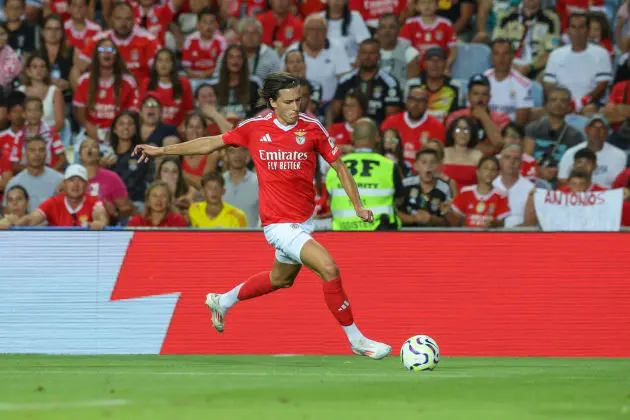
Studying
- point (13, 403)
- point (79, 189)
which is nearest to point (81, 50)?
point (79, 189)

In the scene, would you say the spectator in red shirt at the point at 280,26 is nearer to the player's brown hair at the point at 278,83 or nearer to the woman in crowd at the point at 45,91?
the woman in crowd at the point at 45,91

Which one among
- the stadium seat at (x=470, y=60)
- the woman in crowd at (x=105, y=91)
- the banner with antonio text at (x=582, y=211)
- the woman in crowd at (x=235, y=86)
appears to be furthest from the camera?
the stadium seat at (x=470, y=60)

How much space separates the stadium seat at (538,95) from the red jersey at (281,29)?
10.8ft

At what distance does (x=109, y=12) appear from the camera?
1969cm

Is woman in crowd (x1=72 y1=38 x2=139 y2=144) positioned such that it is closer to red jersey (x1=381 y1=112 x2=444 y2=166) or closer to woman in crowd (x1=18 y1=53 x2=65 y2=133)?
woman in crowd (x1=18 y1=53 x2=65 y2=133)

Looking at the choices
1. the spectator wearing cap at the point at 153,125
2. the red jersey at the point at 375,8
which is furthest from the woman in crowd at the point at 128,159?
the red jersey at the point at 375,8

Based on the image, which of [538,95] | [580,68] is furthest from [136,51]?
[580,68]

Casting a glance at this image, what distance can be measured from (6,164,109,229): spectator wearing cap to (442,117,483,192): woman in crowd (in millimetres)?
4240

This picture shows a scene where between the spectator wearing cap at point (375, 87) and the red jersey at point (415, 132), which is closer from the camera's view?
the red jersey at point (415, 132)

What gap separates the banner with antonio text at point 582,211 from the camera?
46.2 ft

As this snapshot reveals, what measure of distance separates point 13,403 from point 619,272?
6959 mm

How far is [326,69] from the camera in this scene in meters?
18.6

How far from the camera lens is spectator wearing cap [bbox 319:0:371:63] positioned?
19.1 meters

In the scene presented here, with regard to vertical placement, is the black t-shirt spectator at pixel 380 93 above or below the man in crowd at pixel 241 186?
above
